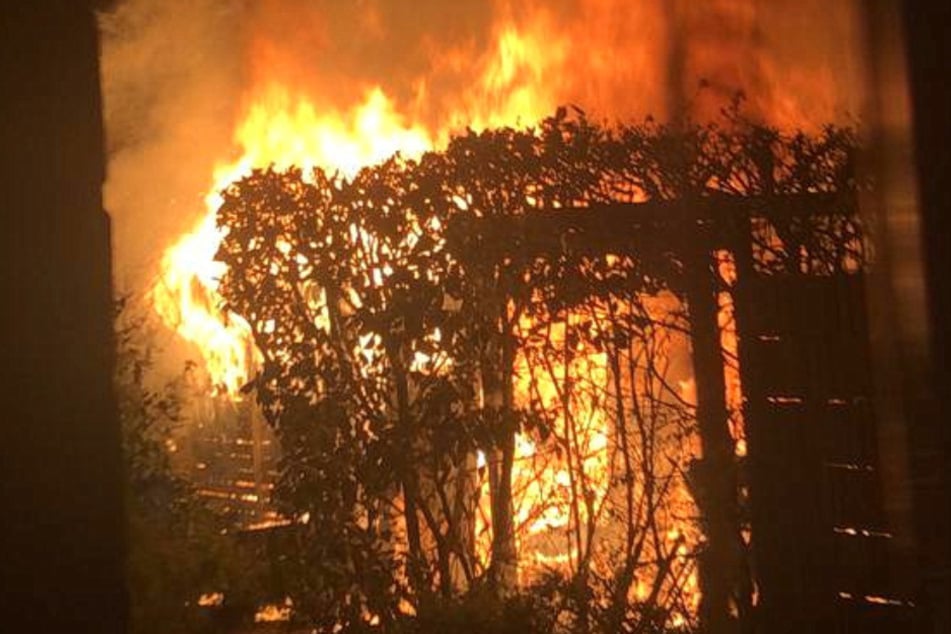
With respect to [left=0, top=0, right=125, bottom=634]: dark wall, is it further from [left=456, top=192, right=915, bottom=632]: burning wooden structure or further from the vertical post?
the vertical post

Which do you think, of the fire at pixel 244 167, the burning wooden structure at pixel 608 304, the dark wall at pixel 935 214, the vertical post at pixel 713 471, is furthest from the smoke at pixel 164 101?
the dark wall at pixel 935 214

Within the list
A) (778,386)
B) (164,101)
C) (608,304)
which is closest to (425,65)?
(164,101)

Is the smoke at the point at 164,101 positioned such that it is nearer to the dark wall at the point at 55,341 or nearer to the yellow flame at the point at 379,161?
the yellow flame at the point at 379,161

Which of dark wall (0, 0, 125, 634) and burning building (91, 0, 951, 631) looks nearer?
dark wall (0, 0, 125, 634)

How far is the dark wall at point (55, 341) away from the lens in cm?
338

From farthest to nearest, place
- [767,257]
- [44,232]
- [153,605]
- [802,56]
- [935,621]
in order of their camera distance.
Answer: [802,56]
[767,257]
[153,605]
[935,621]
[44,232]

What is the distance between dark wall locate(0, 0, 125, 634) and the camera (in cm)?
338

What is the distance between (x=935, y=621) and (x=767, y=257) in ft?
6.46

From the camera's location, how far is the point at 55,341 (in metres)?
3.45

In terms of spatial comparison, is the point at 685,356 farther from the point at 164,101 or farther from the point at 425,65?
the point at 164,101

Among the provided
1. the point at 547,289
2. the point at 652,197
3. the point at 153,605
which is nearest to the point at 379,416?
the point at 547,289

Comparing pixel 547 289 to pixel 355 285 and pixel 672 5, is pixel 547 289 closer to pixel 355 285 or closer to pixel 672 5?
pixel 355 285

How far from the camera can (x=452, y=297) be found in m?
5.71

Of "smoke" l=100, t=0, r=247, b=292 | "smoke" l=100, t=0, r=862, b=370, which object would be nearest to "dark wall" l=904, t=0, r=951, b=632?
"smoke" l=100, t=0, r=862, b=370
